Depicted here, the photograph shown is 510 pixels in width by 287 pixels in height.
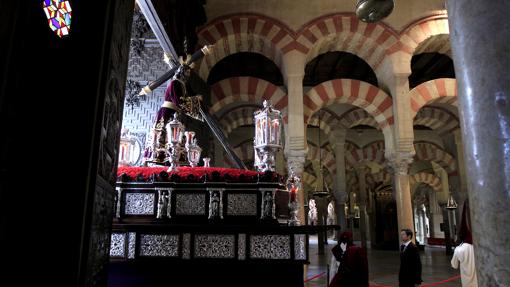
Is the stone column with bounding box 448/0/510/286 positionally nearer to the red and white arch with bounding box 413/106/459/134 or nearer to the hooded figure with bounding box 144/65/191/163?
the hooded figure with bounding box 144/65/191/163

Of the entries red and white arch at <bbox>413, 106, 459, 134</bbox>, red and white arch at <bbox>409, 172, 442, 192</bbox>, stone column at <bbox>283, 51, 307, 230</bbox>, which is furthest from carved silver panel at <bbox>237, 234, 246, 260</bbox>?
red and white arch at <bbox>409, 172, 442, 192</bbox>

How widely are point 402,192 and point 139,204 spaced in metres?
5.70

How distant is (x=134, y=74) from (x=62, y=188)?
4.88 metres

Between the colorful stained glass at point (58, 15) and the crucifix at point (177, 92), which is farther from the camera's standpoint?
the crucifix at point (177, 92)

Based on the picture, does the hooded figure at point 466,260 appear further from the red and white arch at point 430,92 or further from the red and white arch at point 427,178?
the red and white arch at point 427,178

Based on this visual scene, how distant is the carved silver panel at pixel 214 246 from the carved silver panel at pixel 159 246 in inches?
7.5

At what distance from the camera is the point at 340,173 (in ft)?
32.5

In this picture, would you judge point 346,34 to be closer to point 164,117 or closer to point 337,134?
point 337,134

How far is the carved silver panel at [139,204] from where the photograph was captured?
349cm

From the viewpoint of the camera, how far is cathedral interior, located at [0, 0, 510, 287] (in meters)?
1.23

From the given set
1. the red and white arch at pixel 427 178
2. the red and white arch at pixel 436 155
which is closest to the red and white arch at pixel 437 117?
the red and white arch at pixel 436 155

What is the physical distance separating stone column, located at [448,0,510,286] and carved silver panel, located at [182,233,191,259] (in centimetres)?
251

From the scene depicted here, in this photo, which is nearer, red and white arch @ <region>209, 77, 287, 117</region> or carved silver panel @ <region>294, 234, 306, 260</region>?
carved silver panel @ <region>294, 234, 306, 260</region>

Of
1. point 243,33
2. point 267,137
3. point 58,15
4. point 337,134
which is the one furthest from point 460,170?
point 58,15
